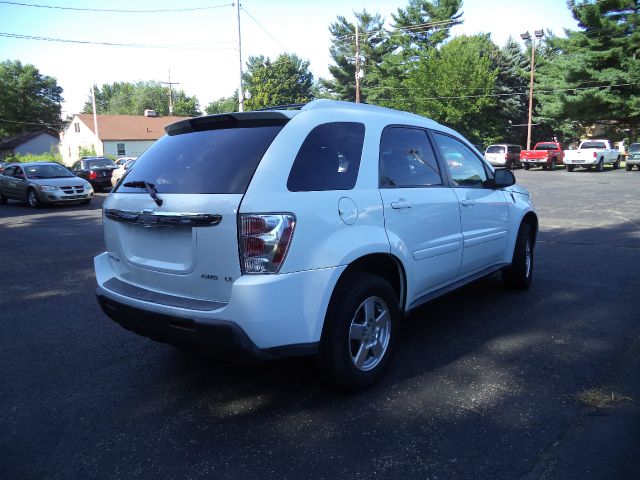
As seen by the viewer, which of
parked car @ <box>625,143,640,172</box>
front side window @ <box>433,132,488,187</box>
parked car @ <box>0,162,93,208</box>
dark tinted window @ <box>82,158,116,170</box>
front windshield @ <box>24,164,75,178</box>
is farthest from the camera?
parked car @ <box>625,143,640,172</box>

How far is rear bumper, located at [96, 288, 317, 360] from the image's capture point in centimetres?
259

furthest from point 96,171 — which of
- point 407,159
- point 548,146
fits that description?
point 548,146

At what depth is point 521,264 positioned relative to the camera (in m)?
5.38

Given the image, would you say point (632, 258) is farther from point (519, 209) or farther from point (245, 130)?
point (245, 130)

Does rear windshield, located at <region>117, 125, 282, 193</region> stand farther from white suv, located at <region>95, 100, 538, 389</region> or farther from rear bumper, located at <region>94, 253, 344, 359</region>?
rear bumper, located at <region>94, 253, 344, 359</region>

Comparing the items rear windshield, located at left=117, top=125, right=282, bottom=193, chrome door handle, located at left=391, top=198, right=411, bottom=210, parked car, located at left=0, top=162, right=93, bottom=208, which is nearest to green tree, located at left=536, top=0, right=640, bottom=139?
parked car, located at left=0, top=162, right=93, bottom=208

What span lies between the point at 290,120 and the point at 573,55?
4225cm

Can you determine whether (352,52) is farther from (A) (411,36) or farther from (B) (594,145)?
(B) (594,145)

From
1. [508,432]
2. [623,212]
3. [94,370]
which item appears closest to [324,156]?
[508,432]

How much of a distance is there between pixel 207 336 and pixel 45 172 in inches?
666

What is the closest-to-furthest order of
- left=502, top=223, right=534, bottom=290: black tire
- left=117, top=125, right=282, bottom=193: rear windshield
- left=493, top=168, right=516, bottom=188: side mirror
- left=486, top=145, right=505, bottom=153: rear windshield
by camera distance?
left=117, top=125, right=282, bottom=193: rear windshield
left=493, top=168, right=516, bottom=188: side mirror
left=502, top=223, right=534, bottom=290: black tire
left=486, top=145, right=505, bottom=153: rear windshield

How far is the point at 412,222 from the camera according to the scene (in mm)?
3518

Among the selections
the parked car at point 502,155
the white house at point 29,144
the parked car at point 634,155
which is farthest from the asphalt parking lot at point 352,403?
the white house at point 29,144

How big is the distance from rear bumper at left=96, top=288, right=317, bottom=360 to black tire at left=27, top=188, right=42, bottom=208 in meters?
15.4
